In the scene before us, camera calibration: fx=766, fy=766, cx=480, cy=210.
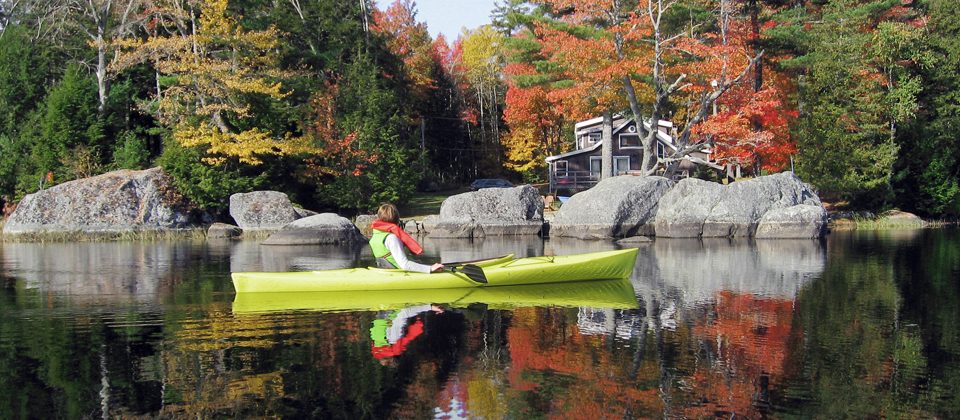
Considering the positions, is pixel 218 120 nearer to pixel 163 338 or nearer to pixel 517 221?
pixel 517 221

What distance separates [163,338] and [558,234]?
17.1 metres

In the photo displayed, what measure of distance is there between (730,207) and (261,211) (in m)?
14.7

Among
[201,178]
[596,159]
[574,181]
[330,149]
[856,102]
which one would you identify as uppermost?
[856,102]

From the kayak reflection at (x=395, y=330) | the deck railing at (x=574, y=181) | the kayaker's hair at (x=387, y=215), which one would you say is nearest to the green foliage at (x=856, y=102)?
the deck railing at (x=574, y=181)

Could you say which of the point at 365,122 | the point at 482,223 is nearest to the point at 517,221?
the point at 482,223

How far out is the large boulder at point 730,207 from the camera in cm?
2222

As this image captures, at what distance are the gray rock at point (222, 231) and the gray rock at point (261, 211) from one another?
22 cm

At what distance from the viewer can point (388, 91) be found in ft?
100.0

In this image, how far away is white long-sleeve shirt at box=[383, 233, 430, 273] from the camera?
34.4 ft

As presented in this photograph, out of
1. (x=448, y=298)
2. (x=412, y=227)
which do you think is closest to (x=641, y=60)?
(x=412, y=227)

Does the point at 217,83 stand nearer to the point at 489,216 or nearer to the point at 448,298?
the point at 489,216

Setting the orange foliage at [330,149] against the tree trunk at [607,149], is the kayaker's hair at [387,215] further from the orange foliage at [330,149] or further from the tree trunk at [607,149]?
the tree trunk at [607,149]

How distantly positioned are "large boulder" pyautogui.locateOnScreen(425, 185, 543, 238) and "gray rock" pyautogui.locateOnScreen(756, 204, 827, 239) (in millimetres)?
6796

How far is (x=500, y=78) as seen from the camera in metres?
52.3
